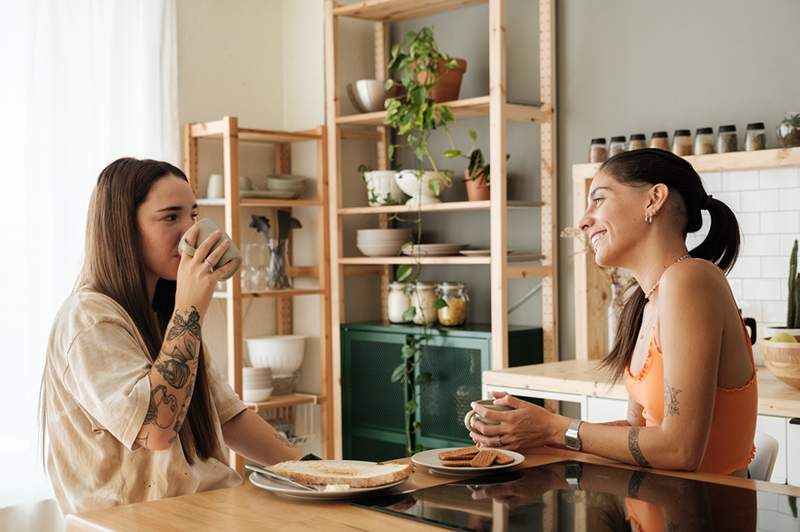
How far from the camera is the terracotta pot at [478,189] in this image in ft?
13.7

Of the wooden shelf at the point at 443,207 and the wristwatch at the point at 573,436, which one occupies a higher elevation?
the wooden shelf at the point at 443,207

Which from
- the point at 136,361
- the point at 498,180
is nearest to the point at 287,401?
the point at 498,180

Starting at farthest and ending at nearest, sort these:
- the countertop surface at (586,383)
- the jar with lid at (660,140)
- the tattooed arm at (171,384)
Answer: the jar with lid at (660,140) < the countertop surface at (586,383) < the tattooed arm at (171,384)

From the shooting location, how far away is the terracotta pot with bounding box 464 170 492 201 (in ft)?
13.7

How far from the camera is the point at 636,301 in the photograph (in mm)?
2170

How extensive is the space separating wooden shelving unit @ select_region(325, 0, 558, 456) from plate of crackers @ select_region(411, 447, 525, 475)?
2.09 metres

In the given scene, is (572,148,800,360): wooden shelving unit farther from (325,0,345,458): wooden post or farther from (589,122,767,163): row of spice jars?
(325,0,345,458): wooden post

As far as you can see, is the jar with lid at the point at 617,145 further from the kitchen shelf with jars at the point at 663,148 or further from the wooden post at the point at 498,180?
the wooden post at the point at 498,180

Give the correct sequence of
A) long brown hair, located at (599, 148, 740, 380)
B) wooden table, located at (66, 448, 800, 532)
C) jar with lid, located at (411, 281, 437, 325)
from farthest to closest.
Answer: jar with lid, located at (411, 281, 437, 325), long brown hair, located at (599, 148, 740, 380), wooden table, located at (66, 448, 800, 532)

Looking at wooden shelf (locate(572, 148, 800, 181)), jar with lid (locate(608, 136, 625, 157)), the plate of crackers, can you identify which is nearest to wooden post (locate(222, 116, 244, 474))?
jar with lid (locate(608, 136, 625, 157))

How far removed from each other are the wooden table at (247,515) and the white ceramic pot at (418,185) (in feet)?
8.74

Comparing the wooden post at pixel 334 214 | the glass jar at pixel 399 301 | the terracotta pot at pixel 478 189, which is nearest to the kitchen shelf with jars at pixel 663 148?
the terracotta pot at pixel 478 189

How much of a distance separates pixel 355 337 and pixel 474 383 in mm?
744

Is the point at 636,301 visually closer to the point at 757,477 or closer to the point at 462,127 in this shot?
the point at 757,477
